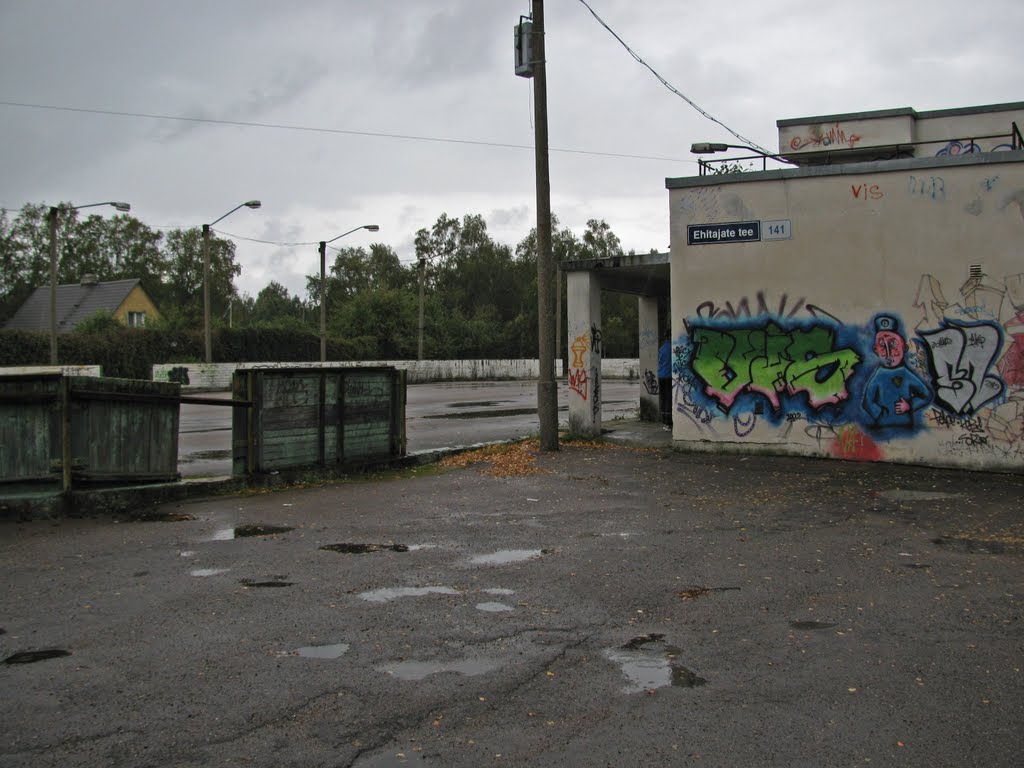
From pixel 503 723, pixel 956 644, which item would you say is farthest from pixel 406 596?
pixel 956 644

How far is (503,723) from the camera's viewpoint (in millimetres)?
4051

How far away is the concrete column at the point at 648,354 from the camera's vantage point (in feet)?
64.6

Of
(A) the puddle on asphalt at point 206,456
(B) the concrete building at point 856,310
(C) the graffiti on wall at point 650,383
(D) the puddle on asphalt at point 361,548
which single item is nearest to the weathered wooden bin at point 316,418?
(A) the puddle on asphalt at point 206,456

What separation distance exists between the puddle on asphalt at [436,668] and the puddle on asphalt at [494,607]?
0.99 metres

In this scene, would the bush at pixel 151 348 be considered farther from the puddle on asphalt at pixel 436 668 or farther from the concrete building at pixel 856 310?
the puddle on asphalt at pixel 436 668

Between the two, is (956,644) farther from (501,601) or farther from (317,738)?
(317,738)

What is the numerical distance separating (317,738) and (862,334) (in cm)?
1107

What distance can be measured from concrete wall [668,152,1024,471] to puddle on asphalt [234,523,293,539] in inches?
292

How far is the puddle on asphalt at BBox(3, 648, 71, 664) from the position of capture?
485 centimetres

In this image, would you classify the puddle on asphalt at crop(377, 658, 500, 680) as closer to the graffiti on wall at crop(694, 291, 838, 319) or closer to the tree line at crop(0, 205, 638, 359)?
the graffiti on wall at crop(694, 291, 838, 319)

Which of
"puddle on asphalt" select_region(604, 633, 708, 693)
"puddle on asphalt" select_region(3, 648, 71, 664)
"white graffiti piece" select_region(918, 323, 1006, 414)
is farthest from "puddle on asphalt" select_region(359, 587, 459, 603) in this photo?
"white graffiti piece" select_region(918, 323, 1006, 414)

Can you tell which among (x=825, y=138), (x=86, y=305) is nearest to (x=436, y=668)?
(x=825, y=138)

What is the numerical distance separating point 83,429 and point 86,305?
67.0 metres

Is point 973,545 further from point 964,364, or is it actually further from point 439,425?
point 439,425
